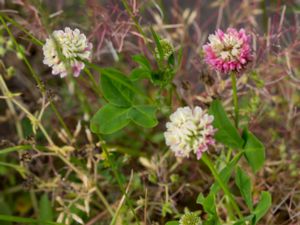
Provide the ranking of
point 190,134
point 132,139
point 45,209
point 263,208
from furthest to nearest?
1. point 132,139
2. point 45,209
3. point 263,208
4. point 190,134

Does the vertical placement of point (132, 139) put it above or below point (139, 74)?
below

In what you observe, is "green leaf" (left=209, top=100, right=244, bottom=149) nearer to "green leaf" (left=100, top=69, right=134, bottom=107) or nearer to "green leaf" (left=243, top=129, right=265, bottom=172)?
"green leaf" (left=243, top=129, right=265, bottom=172)

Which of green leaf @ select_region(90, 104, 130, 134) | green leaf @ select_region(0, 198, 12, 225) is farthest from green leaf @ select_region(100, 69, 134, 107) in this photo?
green leaf @ select_region(0, 198, 12, 225)

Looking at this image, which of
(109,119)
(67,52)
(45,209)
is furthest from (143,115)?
(45,209)

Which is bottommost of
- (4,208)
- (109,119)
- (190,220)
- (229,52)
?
(4,208)

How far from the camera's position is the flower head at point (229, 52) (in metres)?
0.87

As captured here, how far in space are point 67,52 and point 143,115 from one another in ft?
0.57

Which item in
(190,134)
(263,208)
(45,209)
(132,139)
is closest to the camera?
(190,134)

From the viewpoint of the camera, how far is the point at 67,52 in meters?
0.86

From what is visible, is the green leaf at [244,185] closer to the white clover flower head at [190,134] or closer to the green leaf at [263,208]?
the green leaf at [263,208]

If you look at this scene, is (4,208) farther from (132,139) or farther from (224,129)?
(224,129)

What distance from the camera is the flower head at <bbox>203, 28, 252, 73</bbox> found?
87 centimetres

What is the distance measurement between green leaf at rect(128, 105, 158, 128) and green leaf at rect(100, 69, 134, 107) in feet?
0.06

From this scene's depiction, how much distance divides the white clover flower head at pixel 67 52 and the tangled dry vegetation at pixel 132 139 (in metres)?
0.11
